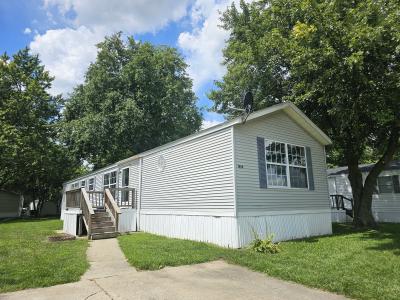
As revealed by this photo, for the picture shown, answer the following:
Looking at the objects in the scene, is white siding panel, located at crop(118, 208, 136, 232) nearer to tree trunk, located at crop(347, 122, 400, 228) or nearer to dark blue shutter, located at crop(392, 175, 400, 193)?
tree trunk, located at crop(347, 122, 400, 228)

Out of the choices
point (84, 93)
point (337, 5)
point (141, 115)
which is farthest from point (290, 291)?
point (84, 93)

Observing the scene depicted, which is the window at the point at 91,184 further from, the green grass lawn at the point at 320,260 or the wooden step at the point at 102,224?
the green grass lawn at the point at 320,260

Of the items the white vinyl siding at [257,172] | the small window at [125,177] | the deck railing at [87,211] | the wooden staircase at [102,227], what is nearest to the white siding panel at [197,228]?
the white vinyl siding at [257,172]

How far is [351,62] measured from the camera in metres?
8.91

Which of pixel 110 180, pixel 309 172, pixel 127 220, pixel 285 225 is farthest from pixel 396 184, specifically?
pixel 110 180

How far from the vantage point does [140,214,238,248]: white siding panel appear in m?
9.71

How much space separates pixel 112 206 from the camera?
44.6ft

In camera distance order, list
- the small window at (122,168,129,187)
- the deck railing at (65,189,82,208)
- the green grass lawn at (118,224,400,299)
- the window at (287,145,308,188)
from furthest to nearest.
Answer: the small window at (122,168,129,187)
the deck railing at (65,189,82,208)
the window at (287,145,308,188)
the green grass lawn at (118,224,400,299)

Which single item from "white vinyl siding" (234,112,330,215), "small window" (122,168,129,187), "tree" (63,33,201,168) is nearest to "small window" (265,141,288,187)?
"white vinyl siding" (234,112,330,215)

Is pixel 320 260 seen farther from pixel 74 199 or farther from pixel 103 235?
pixel 74 199

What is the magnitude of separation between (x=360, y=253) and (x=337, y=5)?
7.81 meters

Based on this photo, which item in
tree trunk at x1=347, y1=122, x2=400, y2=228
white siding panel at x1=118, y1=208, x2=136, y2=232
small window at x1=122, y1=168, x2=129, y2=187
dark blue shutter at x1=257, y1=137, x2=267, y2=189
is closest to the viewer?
dark blue shutter at x1=257, y1=137, x2=267, y2=189

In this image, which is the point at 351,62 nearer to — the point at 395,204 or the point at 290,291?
the point at 290,291

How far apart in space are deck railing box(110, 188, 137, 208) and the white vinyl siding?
7.08 metres
